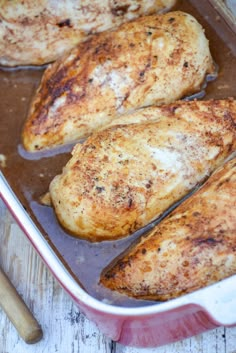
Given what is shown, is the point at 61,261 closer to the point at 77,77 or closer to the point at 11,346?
the point at 11,346

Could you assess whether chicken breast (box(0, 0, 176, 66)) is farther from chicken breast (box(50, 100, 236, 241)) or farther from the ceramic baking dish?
chicken breast (box(50, 100, 236, 241))

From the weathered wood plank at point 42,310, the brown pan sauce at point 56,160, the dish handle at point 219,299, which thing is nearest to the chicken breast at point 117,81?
the brown pan sauce at point 56,160

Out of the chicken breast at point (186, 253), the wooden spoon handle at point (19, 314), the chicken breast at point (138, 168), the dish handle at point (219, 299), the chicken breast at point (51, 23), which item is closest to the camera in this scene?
the dish handle at point (219, 299)

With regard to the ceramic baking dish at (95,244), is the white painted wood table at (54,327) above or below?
below

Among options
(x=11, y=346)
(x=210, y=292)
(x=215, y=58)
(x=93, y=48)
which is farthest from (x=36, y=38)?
(x=210, y=292)

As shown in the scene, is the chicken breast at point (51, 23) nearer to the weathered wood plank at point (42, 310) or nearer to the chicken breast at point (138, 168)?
the chicken breast at point (138, 168)

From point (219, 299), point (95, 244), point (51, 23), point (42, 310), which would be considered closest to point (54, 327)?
point (42, 310)

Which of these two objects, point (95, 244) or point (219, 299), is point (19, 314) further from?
point (219, 299)
